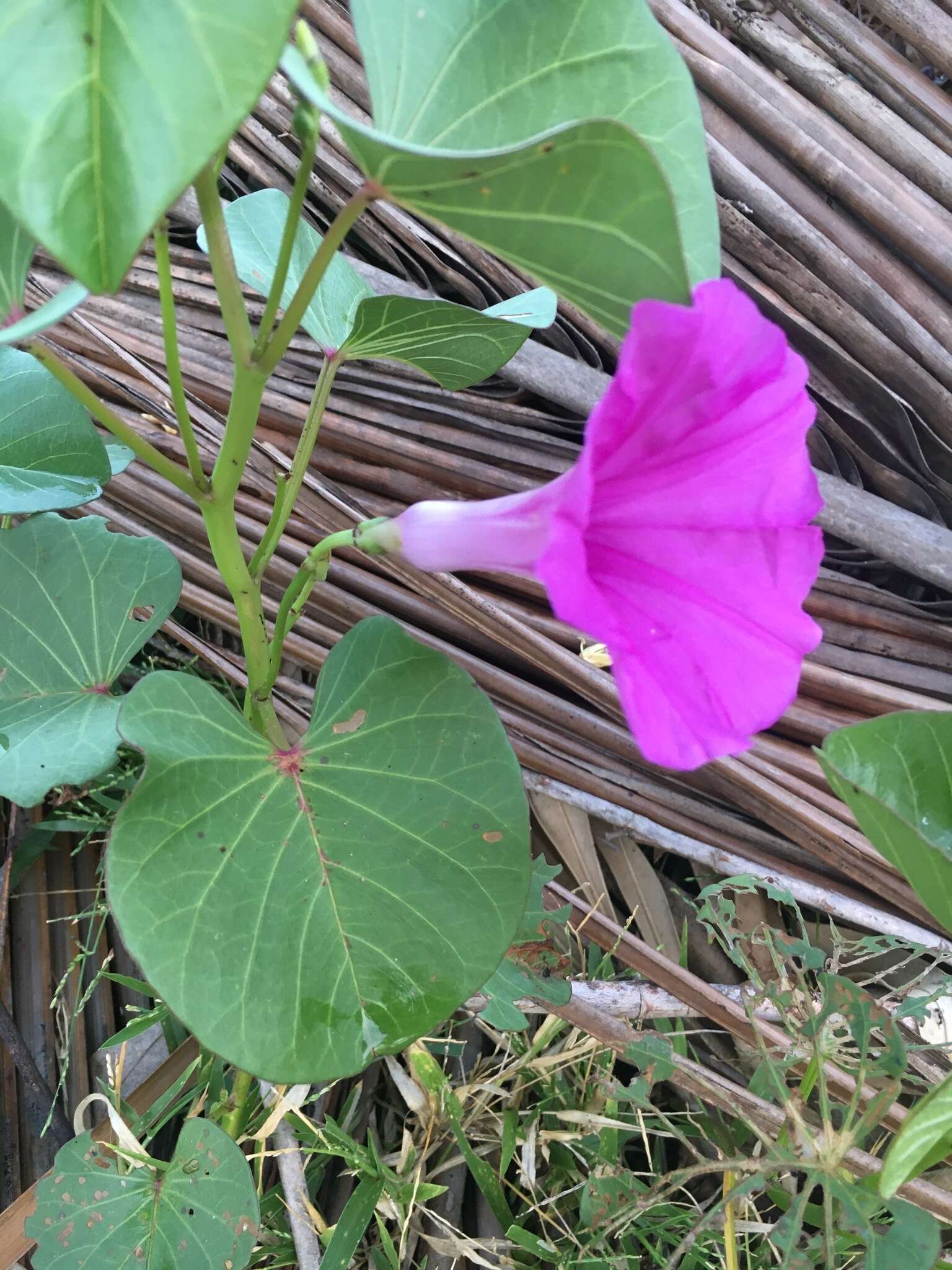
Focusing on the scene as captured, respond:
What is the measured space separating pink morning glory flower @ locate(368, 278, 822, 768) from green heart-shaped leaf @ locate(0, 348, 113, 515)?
1.27 ft

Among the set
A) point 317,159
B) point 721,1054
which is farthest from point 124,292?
point 721,1054

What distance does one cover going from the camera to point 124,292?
1179 mm

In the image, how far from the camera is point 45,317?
0.36 meters

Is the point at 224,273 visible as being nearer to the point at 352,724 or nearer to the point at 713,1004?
the point at 352,724

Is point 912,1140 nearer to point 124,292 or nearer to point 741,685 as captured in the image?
point 741,685

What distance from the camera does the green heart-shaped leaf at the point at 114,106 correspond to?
0.33m

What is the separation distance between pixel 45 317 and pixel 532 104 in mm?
271

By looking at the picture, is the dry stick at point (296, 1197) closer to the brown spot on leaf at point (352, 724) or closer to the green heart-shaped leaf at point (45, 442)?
the brown spot on leaf at point (352, 724)

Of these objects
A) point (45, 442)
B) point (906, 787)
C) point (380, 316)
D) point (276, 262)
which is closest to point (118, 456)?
point (45, 442)

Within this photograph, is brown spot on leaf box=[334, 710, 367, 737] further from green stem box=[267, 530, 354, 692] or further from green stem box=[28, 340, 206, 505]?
green stem box=[28, 340, 206, 505]

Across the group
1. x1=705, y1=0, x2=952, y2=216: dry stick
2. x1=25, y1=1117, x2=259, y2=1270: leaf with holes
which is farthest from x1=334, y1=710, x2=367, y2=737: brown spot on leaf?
x1=705, y1=0, x2=952, y2=216: dry stick

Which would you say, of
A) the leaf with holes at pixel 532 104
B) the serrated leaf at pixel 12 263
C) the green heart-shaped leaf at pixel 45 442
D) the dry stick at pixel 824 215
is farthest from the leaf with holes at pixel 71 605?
the dry stick at pixel 824 215

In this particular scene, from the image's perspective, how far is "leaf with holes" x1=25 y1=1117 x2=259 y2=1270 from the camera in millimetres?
651

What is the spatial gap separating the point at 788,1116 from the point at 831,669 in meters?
0.46
